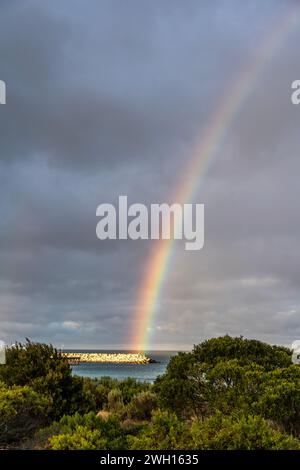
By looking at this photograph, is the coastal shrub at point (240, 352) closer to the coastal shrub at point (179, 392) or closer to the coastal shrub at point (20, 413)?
the coastal shrub at point (179, 392)

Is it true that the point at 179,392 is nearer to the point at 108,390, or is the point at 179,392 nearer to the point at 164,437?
the point at 164,437

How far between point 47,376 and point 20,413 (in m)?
2.59

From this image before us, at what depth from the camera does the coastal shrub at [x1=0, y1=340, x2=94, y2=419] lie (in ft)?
54.6

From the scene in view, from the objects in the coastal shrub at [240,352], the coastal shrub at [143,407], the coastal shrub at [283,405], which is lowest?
the coastal shrub at [143,407]

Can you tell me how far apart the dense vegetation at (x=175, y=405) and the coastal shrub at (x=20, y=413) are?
26mm

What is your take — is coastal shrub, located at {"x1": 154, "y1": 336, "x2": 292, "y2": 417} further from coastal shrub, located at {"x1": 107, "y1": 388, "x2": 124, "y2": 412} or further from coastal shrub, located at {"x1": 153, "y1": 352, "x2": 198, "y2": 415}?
coastal shrub, located at {"x1": 107, "y1": 388, "x2": 124, "y2": 412}

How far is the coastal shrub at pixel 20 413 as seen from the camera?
1389cm

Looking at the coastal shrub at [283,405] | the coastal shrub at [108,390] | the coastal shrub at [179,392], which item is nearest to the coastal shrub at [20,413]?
the coastal shrub at [179,392]

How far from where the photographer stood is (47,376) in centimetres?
1697

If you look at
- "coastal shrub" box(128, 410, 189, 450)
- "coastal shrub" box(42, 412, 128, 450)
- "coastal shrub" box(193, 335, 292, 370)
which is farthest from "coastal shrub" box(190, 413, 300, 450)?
"coastal shrub" box(193, 335, 292, 370)

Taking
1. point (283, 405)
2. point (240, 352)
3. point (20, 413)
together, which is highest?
point (240, 352)

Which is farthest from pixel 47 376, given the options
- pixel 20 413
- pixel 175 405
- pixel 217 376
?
pixel 217 376

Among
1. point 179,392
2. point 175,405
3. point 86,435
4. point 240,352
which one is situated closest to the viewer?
point 86,435
